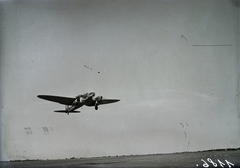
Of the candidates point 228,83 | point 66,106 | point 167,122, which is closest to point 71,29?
point 66,106

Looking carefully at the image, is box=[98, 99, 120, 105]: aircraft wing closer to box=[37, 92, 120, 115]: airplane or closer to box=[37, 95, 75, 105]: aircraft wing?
box=[37, 92, 120, 115]: airplane

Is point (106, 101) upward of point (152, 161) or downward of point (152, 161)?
upward

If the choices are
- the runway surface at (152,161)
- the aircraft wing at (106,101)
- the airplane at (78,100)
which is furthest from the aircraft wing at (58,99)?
the runway surface at (152,161)

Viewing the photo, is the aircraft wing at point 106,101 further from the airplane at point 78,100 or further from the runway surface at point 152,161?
the runway surface at point 152,161

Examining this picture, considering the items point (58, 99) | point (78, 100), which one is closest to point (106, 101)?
point (78, 100)

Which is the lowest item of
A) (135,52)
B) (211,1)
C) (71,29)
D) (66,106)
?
(66,106)

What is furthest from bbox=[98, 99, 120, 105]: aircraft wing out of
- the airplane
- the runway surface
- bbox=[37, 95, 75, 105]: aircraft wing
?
the runway surface

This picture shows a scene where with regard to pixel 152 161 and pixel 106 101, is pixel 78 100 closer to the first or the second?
pixel 106 101

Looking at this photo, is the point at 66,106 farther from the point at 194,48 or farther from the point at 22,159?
the point at 194,48
